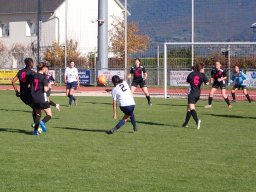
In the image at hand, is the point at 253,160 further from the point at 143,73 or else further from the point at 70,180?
the point at 143,73

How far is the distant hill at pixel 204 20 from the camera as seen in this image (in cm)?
6762

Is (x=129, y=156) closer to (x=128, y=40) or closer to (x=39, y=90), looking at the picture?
(x=39, y=90)

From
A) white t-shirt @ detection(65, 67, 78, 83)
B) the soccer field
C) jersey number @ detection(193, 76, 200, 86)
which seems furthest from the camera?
white t-shirt @ detection(65, 67, 78, 83)

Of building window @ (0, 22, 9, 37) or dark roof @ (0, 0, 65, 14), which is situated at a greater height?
dark roof @ (0, 0, 65, 14)

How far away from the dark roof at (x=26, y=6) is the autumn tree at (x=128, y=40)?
237 inches

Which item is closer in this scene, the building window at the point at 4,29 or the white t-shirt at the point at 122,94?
the white t-shirt at the point at 122,94

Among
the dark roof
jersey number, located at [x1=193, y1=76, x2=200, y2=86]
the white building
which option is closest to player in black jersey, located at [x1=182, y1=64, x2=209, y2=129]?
jersey number, located at [x1=193, y1=76, x2=200, y2=86]

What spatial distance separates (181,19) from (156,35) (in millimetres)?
3868

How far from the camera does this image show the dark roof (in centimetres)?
6425

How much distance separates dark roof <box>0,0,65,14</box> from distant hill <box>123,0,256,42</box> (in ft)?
37.1

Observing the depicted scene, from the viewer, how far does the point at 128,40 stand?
200 feet

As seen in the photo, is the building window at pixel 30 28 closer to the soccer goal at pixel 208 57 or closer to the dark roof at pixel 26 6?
the dark roof at pixel 26 6

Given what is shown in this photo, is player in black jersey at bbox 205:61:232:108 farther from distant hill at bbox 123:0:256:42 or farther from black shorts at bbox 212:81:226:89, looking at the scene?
distant hill at bbox 123:0:256:42

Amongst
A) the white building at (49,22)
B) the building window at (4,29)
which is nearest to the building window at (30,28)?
the white building at (49,22)
